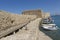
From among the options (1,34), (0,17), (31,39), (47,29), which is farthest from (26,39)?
(47,29)

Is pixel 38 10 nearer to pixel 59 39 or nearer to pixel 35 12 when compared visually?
pixel 35 12

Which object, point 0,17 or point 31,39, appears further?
point 0,17

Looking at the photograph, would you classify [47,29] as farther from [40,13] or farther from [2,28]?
[40,13]

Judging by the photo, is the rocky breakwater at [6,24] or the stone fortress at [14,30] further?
the rocky breakwater at [6,24]

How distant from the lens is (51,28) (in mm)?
24156

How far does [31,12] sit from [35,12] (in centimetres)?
170

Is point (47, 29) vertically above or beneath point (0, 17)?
beneath

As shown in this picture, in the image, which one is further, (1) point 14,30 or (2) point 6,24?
(1) point 14,30

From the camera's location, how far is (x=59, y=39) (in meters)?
15.6

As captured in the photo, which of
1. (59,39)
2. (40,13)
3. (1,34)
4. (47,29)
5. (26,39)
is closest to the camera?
(26,39)

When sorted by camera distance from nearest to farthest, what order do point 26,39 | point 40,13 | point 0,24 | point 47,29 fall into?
point 26,39
point 0,24
point 47,29
point 40,13

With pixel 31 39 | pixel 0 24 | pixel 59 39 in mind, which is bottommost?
pixel 59 39

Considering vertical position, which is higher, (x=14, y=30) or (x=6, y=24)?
(x=6, y=24)

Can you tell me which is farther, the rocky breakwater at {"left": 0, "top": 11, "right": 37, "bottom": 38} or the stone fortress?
the rocky breakwater at {"left": 0, "top": 11, "right": 37, "bottom": 38}
